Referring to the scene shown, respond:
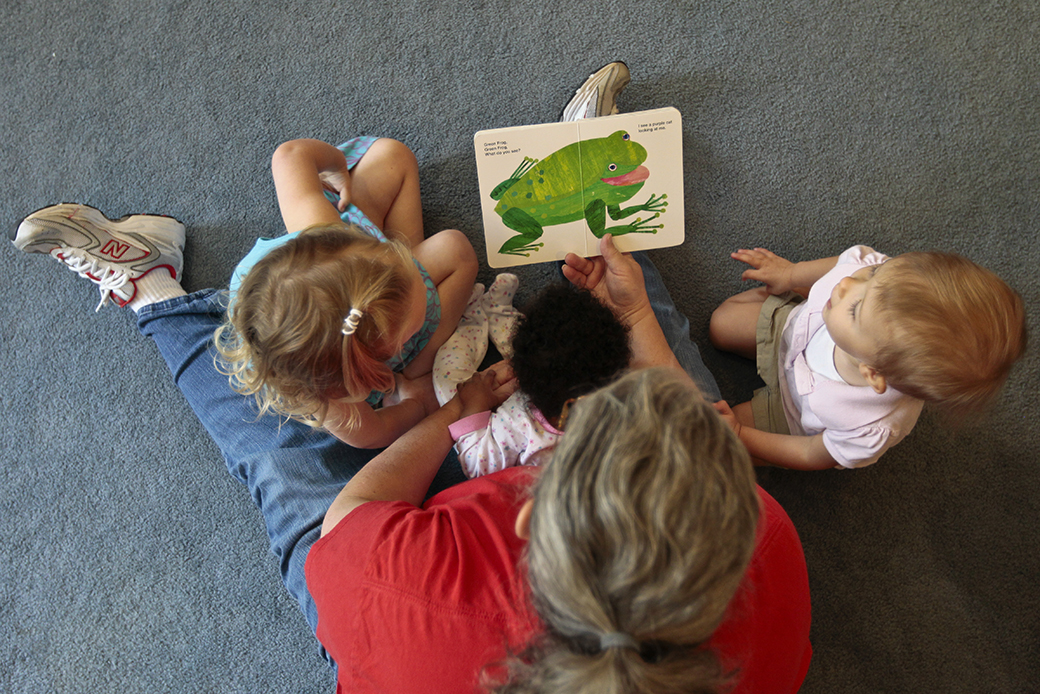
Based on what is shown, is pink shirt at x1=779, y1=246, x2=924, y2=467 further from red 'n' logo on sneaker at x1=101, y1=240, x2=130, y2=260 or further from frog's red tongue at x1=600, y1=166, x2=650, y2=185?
red 'n' logo on sneaker at x1=101, y1=240, x2=130, y2=260

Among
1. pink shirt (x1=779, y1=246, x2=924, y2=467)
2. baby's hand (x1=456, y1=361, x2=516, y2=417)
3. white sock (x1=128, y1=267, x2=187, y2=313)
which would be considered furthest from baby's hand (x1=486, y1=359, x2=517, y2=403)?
white sock (x1=128, y1=267, x2=187, y2=313)

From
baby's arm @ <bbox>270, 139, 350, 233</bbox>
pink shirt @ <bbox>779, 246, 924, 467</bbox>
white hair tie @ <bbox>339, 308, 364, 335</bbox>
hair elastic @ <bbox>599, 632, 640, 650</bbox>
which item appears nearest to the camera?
hair elastic @ <bbox>599, 632, 640, 650</bbox>

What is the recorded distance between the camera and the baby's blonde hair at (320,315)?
68cm

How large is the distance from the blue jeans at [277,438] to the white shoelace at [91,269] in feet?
0.22

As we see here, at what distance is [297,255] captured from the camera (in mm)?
701

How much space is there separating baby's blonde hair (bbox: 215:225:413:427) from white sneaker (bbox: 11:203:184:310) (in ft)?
1.23

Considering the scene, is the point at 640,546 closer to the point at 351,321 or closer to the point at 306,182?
the point at 351,321

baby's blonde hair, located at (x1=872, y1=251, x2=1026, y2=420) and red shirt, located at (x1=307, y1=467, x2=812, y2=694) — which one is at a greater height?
baby's blonde hair, located at (x1=872, y1=251, x2=1026, y2=420)

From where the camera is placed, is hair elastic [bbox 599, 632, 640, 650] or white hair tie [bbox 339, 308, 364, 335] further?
white hair tie [bbox 339, 308, 364, 335]

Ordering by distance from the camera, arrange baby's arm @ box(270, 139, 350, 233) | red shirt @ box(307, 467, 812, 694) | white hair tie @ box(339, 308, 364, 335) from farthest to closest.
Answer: baby's arm @ box(270, 139, 350, 233) < white hair tie @ box(339, 308, 364, 335) < red shirt @ box(307, 467, 812, 694)

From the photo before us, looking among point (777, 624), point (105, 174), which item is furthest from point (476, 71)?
point (777, 624)

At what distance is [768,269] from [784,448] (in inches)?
12.0

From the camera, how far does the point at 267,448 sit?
854 mm

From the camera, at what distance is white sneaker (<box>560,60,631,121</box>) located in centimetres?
103
